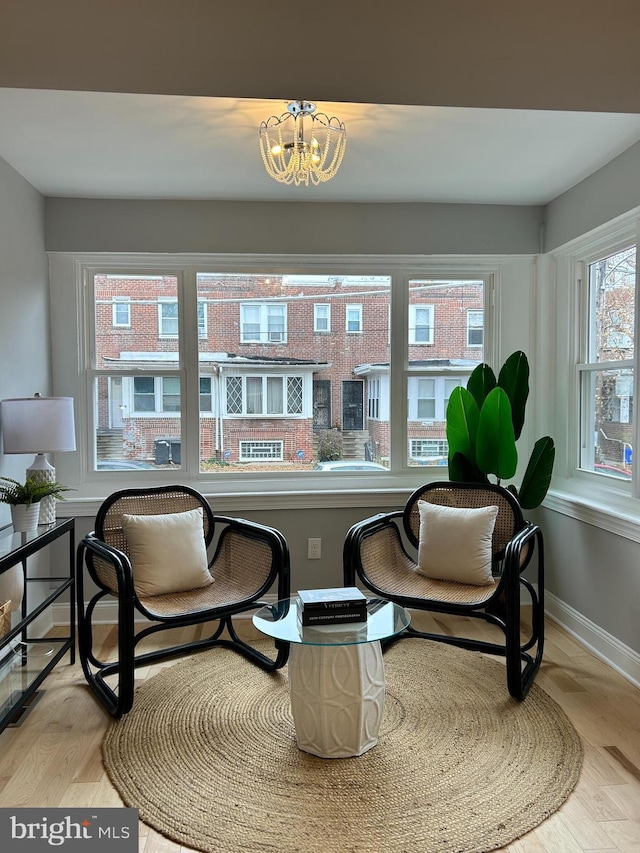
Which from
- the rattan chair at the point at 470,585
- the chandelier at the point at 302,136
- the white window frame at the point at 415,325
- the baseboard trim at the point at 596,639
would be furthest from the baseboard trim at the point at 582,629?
the chandelier at the point at 302,136

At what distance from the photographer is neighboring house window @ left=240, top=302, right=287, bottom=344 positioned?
3.74 meters

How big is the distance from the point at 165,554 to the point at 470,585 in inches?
58.0

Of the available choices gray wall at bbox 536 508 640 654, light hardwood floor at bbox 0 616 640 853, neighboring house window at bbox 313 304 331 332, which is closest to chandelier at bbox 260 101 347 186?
neighboring house window at bbox 313 304 331 332

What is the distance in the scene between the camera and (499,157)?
2957 millimetres

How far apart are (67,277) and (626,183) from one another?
9.93 ft

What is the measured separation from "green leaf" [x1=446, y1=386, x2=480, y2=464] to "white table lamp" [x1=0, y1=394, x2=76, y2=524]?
201 centimetres

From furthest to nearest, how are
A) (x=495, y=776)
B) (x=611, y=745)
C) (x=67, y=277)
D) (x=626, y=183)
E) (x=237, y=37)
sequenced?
1. (x=67, y=277)
2. (x=626, y=183)
3. (x=611, y=745)
4. (x=495, y=776)
5. (x=237, y=37)

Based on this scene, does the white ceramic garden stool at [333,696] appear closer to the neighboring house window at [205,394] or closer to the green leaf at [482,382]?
the green leaf at [482,382]

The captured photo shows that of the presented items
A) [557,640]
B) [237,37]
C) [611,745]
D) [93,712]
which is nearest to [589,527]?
[557,640]

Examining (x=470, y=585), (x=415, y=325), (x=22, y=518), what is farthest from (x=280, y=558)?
(x=415, y=325)

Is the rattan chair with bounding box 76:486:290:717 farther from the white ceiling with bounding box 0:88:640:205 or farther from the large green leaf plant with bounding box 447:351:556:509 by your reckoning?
the white ceiling with bounding box 0:88:640:205

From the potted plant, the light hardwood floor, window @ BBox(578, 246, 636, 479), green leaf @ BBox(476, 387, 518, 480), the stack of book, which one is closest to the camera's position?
the light hardwood floor

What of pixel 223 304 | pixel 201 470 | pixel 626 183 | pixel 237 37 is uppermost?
pixel 626 183

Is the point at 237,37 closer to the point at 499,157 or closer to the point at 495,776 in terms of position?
the point at 499,157
